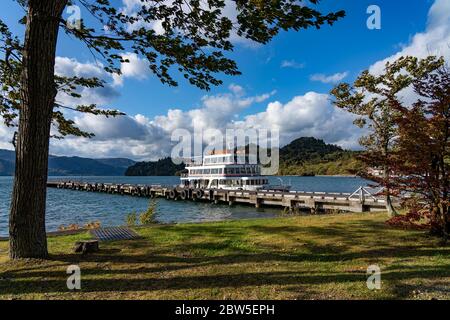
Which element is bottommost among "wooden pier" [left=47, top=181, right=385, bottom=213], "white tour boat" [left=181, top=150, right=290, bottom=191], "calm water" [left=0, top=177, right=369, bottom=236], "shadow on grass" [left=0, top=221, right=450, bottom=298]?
"calm water" [left=0, top=177, right=369, bottom=236]

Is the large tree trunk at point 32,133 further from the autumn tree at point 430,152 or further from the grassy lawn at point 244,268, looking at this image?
the autumn tree at point 430,152

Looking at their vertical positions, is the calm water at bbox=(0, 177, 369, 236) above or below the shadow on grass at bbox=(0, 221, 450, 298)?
below

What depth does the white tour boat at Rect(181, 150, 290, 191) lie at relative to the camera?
48.0 meters

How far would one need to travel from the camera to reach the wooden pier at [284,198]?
27.2m

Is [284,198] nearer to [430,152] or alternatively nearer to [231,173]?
[231,173]

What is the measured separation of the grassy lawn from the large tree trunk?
652mm

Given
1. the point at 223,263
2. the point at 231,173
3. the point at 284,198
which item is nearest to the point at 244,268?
the point at 223,263

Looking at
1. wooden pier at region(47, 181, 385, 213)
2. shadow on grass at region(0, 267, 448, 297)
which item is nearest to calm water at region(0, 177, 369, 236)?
wooden pier at region(47, 181, 385, 213)

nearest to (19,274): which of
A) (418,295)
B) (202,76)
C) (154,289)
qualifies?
(154,289)

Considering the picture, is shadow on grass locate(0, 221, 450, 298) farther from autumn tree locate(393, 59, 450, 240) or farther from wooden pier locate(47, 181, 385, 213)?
wooden pier locate(47, 181, 385, 213)

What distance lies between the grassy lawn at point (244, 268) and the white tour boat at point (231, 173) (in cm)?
3660

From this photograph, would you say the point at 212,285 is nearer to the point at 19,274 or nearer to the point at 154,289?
the point at 154,289

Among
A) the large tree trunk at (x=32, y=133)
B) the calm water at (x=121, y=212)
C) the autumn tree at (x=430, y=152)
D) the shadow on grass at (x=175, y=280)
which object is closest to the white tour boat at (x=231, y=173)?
the calm water at (x=121, y=212)
